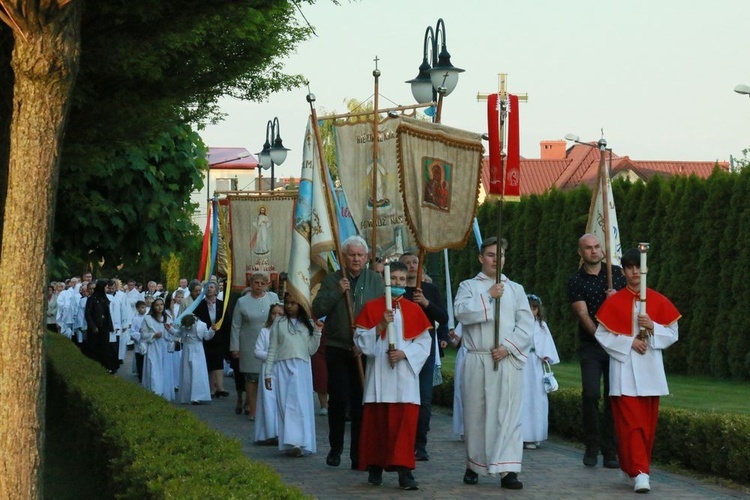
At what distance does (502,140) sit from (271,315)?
407 cm

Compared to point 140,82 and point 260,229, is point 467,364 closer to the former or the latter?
point 140,82

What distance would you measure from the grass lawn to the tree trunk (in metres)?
7.91

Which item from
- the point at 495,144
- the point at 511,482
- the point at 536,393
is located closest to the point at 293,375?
the point at 536,393

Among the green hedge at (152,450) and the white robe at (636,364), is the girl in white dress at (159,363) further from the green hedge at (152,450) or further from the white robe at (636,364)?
the white robe at (636,364)

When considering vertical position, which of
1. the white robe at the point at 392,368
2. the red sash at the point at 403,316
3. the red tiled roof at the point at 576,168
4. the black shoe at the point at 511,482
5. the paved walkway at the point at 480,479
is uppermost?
the red tiled roof at the point at 576,168

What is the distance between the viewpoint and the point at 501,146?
10633mm

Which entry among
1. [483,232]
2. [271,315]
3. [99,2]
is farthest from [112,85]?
[483,232]

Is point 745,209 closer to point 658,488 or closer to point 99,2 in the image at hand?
point 658,488

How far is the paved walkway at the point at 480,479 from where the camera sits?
10.2 m

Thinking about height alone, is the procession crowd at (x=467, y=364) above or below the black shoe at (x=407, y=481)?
above

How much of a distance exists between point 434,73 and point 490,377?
734cm

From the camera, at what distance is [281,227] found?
65.6 ft

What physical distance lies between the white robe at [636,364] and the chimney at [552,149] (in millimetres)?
104284

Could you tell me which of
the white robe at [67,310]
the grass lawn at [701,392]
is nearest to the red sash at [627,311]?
the grass lawn at [701,392]
